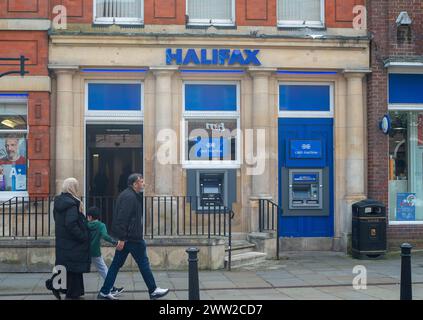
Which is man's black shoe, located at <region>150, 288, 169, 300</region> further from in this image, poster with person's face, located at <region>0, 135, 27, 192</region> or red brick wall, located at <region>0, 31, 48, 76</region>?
red brick wall, located at <region>0, 31, 48, 76</region>

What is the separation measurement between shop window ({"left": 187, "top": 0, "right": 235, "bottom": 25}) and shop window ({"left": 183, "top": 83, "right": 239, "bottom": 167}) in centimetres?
149

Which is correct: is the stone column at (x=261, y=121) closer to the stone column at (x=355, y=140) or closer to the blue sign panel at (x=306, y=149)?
the blue sign panel at (x=306, y=149)

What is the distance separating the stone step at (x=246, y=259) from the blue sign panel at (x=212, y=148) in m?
2.63

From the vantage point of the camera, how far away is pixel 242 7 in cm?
1498

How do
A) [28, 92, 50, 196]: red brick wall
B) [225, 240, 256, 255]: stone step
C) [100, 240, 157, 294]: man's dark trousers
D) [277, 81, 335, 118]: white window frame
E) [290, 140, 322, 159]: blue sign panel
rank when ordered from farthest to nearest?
[277, 81, 335, 118]: white window frame
[290, 140, 322, 159]: blue sign panel
[28, 92, 50, 196]: red brick wall
[225, 240, 256, 255]: stone step
[100, 240, 157, 294]: man's dark trousers

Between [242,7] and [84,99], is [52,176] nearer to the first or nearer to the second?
[84,99]

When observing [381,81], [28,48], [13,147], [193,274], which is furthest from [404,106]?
[13,147]

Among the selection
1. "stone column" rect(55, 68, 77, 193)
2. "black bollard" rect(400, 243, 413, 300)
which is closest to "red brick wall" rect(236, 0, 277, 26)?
"stone column" rect(55, 68, 77, 193)

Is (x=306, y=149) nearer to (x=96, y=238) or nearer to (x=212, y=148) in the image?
(x=212, y=148)

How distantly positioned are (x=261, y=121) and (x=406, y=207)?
4.15 m

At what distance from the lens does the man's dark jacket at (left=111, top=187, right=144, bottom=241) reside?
9156mm

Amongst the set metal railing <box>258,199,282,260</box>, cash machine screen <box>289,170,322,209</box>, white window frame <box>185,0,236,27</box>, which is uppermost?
white window frame <box>185,0,236,27</box>

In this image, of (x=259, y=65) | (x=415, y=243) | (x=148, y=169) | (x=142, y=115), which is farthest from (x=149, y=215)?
(x=415, y=243)
